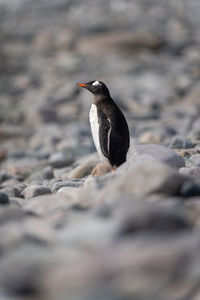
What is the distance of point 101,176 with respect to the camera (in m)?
2.93

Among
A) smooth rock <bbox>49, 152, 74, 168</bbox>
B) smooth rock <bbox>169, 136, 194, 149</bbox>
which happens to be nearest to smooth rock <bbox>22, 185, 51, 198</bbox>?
smooth rock <bbox>169, 136, 194, 149</bbox>

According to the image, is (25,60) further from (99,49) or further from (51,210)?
(51,210)

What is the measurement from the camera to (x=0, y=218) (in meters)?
2.19

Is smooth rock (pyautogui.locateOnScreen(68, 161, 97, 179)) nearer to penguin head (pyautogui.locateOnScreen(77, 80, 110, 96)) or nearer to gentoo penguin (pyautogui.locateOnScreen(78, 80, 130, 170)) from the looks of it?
gentoo penguin (pyautogui.locateOnScreen(78, 80, 130, 170))

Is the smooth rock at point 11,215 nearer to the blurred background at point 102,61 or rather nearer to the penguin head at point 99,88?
the penguin head at point 99,88

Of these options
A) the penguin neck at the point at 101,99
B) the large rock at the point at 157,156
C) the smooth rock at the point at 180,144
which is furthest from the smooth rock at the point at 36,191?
the smooth rock at the point at 180,144

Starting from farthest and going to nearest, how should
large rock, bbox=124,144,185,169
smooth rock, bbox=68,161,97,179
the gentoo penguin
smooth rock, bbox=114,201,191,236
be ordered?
smooth rock, bbox=68,161,97,179
the gentoo penguin
large rock, bbox=124,144,185,169
smooth rock, bbox=114,201,191,236

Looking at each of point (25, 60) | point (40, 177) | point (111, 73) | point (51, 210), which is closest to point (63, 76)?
point (111, 73)

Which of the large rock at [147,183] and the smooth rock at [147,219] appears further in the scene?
the large rock at [147,183]

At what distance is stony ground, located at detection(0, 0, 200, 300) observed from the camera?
154 cm

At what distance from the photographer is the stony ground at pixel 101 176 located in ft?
5.07

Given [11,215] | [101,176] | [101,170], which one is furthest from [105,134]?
[11,215]

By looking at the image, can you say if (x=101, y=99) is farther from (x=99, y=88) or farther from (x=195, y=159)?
(x=195, y=159)

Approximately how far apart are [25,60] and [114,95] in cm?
724
